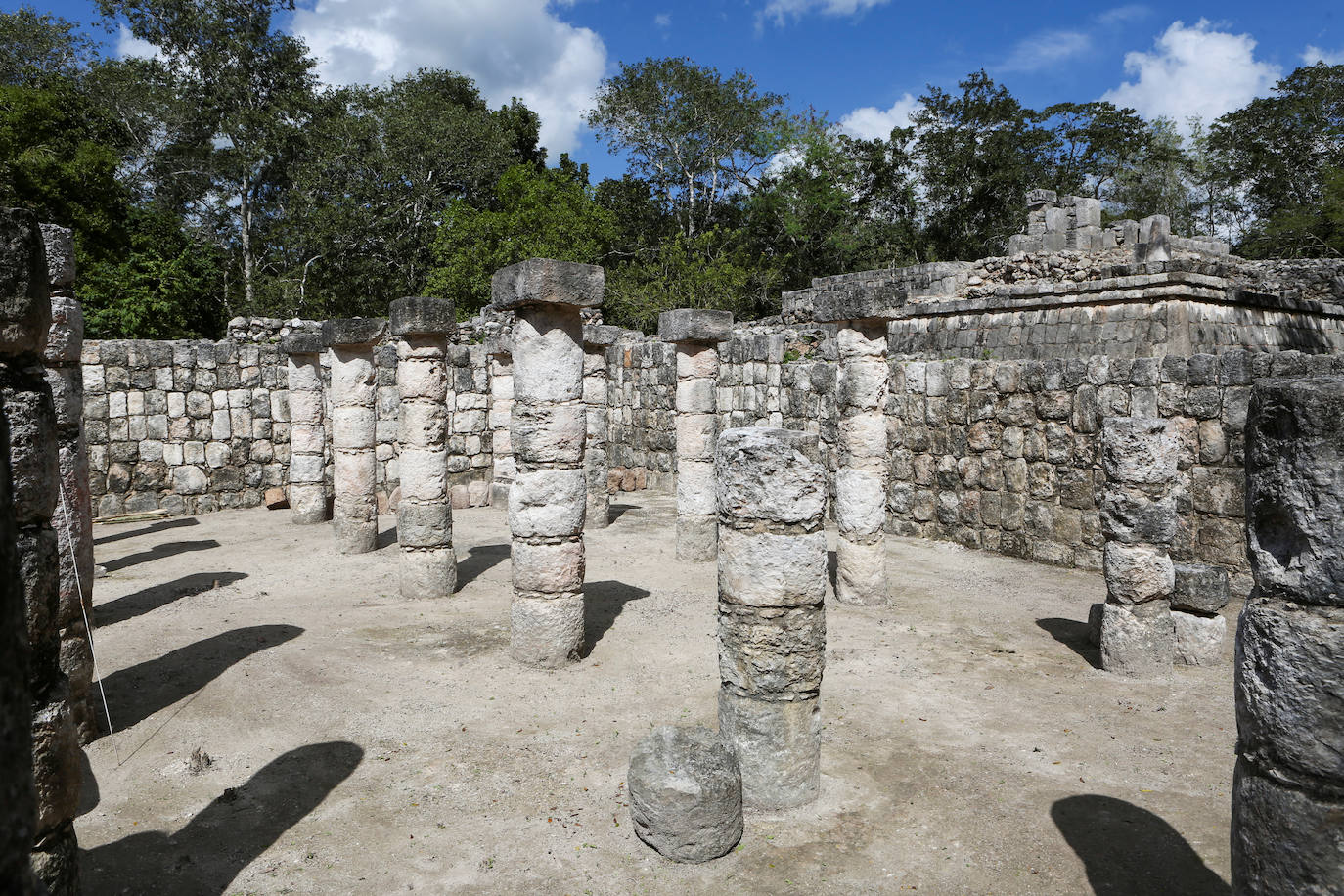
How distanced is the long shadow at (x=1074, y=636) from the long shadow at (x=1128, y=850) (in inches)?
102

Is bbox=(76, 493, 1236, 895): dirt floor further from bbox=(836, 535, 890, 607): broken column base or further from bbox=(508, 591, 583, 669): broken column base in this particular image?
bbox=(836, 535, 890, 607): broken column base

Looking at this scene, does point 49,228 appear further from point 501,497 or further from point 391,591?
point 501,497

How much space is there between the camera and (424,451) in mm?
9750

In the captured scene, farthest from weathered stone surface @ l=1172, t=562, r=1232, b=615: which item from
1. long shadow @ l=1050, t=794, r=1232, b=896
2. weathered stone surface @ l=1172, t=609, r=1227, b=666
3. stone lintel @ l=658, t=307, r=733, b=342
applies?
stone lintel @ l=658, t=307, r=733, b=342

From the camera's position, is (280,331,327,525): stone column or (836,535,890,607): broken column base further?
(280,331,327,525): stone column

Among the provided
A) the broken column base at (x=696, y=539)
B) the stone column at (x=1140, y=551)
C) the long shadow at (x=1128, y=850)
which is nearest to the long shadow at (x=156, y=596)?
the broken column base at (x=696, y=539)

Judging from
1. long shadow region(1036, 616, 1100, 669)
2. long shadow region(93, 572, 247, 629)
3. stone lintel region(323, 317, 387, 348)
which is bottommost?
long shadow region(1036, 616, 1100, 669)

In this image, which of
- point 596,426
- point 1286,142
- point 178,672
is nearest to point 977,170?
point 1286,142

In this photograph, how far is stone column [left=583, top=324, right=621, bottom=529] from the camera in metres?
13.5

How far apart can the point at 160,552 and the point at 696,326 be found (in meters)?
7.83

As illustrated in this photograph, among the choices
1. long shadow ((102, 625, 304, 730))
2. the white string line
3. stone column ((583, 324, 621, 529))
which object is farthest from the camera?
stone column ((583, 324, 621, 529))

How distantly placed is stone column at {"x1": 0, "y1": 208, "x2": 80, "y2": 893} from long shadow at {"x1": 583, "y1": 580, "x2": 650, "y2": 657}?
15.0 feet

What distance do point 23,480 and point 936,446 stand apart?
416 inches

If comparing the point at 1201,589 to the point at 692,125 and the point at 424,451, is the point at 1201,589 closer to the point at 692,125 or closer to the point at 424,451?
the point at 424,451
